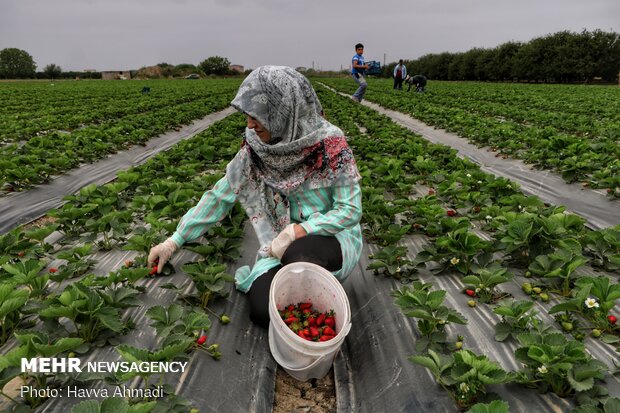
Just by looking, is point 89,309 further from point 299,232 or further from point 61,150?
point 61,150

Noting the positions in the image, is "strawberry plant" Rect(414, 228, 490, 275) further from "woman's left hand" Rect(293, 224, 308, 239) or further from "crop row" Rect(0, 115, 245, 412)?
"crop row" Rect(0, 115, 245, 412)

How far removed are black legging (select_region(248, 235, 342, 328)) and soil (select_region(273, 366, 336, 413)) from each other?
0.33 meters

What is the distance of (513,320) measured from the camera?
1.89 meters

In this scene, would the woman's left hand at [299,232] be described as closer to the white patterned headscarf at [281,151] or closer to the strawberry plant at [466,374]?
the white patterned headscarf at [281,151]

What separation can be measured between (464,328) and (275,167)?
133 centimetres

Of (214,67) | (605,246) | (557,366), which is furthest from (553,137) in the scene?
(214,67)

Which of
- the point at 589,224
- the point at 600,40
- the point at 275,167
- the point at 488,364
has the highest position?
the point at 600,40

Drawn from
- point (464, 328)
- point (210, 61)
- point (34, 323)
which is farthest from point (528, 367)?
point (210, 61)

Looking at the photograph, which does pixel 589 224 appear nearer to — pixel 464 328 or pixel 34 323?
pixel 464 328

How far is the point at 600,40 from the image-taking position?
3622cm

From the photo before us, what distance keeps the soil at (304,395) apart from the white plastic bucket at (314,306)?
7 cm

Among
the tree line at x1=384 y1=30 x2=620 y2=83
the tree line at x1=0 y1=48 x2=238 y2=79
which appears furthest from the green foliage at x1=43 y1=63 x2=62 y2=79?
the tree line at x1=384 y1=30 x2=620 y2=83

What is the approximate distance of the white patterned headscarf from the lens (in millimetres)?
2139

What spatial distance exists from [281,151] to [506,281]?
1.39 m
